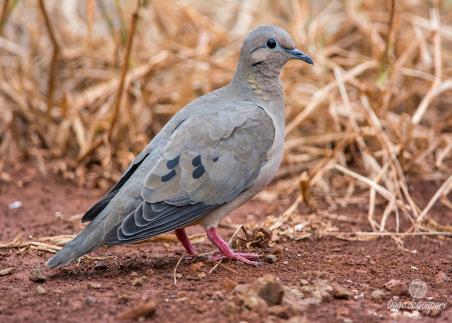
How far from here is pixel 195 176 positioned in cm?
397

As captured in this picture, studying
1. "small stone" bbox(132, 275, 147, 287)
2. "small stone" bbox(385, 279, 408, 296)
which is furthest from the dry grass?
"small stone" bbox(132, 275, 147, 287)

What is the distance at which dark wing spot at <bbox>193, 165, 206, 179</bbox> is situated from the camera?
13.0 feet

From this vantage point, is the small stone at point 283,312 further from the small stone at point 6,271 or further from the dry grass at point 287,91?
the dry grass at point 287,91

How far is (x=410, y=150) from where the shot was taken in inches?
243

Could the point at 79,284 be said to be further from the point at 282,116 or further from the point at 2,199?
the point at 2,199

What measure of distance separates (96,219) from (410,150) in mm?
3156

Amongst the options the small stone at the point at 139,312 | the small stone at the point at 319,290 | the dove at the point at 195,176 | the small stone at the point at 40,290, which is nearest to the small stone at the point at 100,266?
the dove at the point at 195,176

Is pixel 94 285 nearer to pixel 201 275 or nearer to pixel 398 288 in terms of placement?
pixel 201 275

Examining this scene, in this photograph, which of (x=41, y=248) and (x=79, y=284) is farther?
(x=41, y=248)

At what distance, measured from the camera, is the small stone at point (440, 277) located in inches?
154

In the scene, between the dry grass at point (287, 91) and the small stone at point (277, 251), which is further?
the dry grass at point (287, 91)

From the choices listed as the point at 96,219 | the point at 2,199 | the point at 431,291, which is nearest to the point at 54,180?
the point at 2,199

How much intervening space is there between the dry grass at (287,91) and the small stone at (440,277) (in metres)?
0.89

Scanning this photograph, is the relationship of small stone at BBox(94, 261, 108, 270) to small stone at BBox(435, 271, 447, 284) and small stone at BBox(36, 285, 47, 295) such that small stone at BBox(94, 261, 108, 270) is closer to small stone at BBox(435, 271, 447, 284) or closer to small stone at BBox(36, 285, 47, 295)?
small stone at BBox(36, 285, 47, 295)
